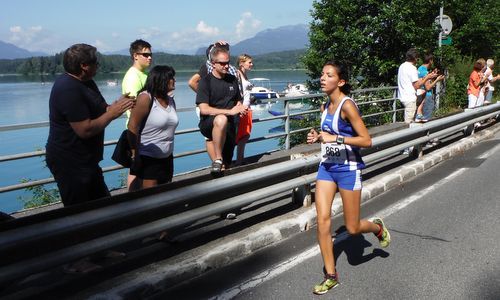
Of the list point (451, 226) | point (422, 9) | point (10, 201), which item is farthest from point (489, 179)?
point (10, 201)

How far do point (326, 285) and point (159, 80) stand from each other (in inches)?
87.9

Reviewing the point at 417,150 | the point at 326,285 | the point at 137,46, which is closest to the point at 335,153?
the point at 326,285

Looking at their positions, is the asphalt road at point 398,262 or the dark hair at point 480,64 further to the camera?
the dark hair at point 480,64

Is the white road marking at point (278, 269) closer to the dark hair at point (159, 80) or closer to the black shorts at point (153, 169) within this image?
the black shorts at point (153, 169)

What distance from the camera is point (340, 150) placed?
Answer: 392 centimetres

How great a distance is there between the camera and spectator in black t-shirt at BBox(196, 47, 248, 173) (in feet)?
18.7

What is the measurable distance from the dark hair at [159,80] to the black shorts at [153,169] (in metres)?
0.62

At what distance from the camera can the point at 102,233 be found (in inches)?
152

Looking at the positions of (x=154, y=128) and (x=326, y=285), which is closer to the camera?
(x=326, y=285)

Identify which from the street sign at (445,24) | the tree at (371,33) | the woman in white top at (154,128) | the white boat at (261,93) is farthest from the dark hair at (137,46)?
the tree at (371,33)

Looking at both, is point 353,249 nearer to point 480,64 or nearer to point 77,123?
point 77,123

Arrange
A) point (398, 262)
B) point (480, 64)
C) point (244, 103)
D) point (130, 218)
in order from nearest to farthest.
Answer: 1. point (130, 218)
2. point (398, 262)
3. point (244, 103)
4. point (480, 64)

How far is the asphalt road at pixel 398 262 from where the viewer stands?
148 inches

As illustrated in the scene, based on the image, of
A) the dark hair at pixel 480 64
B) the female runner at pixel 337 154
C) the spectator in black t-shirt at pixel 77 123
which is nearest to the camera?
the spectator in black t-shirt at pixel 77 123
